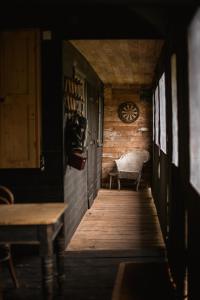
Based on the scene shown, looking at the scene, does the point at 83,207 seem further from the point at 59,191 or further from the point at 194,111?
the point at 194,111

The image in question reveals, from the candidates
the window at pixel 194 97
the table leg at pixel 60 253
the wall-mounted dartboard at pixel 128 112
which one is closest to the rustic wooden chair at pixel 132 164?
the wall-mounted dartboard at pixel 128 112

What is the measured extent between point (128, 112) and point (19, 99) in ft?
19.2

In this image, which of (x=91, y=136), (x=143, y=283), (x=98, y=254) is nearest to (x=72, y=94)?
(x=98, y=254)

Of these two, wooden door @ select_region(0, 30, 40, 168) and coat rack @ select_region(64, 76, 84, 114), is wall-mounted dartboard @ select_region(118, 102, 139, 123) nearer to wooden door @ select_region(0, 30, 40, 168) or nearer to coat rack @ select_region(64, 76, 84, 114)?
coat rack @ select_region(64, 76, 84, 114)

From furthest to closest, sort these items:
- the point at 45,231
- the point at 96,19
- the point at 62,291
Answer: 1. the point at 96,19
2. the point at 62,291
3. the point at 45,231

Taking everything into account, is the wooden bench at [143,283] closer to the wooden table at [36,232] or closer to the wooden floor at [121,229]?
the wooden table at [36,232]

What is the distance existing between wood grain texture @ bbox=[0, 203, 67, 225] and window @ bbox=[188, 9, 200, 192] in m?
0.98

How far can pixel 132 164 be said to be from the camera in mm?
9867

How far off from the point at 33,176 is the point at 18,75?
1065 mm

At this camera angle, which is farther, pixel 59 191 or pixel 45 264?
pixel 59 191

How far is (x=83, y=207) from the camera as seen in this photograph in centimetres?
669

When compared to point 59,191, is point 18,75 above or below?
above

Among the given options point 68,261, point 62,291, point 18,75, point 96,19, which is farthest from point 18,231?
point 96,19

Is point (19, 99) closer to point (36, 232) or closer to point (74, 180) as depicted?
point (74, 180)
